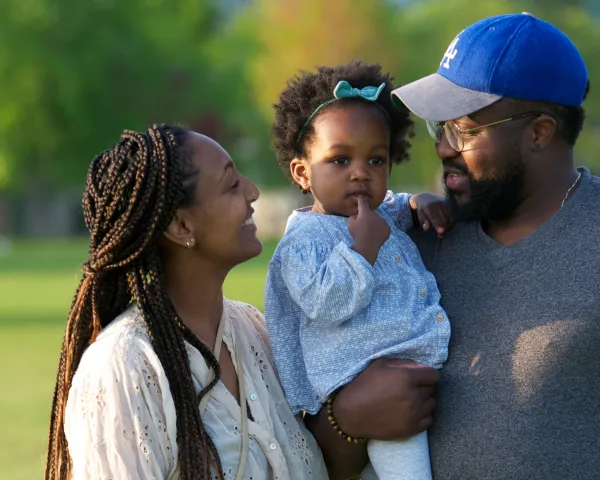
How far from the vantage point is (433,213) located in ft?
13.4

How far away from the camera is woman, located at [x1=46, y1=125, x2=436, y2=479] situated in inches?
133

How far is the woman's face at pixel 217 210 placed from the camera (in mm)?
3695

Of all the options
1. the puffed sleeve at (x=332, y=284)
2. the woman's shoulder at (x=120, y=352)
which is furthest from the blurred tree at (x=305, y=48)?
the woman's shoulder at (x=120, y=352)

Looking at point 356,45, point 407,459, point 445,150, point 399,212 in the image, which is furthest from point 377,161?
point 356,45

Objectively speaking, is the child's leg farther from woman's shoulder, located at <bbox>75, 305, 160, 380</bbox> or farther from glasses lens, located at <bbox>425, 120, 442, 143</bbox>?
glasses lens, located at <bbox>425, 120, 442, 143</bbox>

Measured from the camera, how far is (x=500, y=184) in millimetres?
3816

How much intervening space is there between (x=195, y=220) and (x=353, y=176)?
719 millimetres

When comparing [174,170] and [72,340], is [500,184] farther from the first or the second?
[72,340]

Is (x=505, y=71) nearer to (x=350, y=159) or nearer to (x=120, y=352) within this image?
(x=350, y=159)

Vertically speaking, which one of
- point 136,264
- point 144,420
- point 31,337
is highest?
point 31,337

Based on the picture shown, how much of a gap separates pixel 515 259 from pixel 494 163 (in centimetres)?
34

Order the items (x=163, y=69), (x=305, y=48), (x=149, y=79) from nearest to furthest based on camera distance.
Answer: (x=149, y=79)
(x=163, y=69)
(x=305, y=48)

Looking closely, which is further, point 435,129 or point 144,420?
point 435,129

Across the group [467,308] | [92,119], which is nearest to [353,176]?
[467,308]
